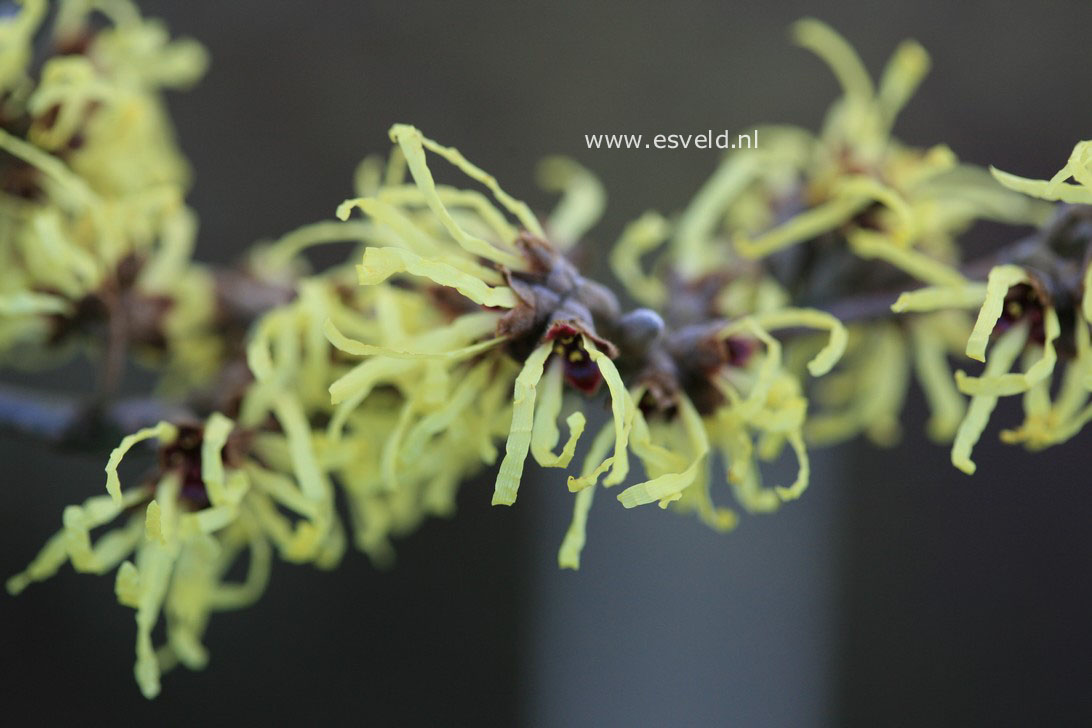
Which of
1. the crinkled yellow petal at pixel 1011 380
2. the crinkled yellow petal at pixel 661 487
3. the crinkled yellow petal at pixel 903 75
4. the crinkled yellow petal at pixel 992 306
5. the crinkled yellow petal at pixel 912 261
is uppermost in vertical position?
the crinkled yellow petal at pixel 903 75

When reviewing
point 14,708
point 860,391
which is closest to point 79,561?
point 860,391

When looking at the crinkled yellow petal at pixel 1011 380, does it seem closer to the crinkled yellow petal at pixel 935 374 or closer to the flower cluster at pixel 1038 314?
the flower cluster at pixel 1038 314

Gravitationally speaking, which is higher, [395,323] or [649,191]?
[649,191]

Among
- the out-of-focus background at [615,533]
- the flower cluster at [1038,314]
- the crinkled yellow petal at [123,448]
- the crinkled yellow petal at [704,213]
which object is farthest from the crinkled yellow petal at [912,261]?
the out-of-focus background at [615,533]

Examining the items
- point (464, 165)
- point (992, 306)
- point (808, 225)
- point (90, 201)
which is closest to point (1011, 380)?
point (992, 306)

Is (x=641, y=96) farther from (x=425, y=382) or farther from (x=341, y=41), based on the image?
(x=425, y=382)

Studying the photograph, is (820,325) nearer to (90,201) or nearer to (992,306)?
(992,306)

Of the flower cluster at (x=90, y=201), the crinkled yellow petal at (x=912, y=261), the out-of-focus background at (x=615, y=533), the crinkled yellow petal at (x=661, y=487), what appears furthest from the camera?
the out-of-focus background at (x=615, y=533)

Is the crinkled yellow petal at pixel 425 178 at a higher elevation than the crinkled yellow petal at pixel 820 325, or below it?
higher

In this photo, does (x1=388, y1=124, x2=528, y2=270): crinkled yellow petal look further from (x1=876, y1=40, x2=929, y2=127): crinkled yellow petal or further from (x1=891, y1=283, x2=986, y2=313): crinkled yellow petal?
(x1=876, y1=40, x2=929, y2=127): crinkled yellow petal
